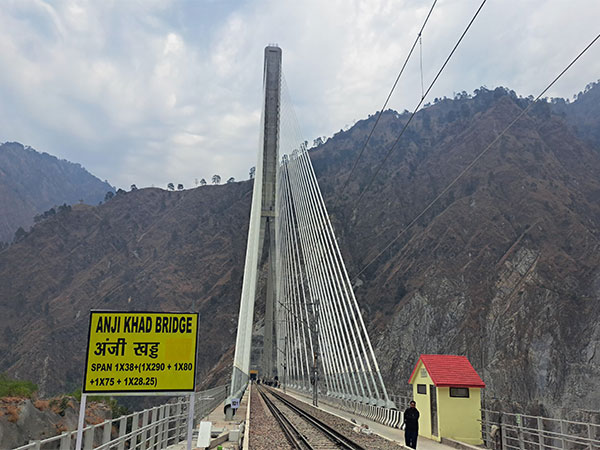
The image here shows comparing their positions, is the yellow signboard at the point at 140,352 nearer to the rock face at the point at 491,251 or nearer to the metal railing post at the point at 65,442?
the metal railing post at the point at 65,442

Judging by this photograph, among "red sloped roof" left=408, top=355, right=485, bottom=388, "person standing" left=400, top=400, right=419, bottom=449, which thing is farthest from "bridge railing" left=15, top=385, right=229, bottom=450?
"red sloped roof" left=408, top=355, right=485, bottom=388

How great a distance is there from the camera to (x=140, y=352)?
574cm

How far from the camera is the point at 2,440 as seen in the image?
13.7 meters

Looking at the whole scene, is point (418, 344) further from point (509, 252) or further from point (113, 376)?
point (113, 376)

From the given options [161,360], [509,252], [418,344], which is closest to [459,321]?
[418,344]

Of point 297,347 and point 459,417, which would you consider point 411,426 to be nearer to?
point 459,417

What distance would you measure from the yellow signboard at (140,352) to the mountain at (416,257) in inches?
1517

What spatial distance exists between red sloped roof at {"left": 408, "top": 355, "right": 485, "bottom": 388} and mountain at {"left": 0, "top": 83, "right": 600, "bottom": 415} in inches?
1151

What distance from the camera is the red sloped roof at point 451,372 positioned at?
12.5 metres

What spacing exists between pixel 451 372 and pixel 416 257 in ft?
182

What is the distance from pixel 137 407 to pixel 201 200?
183ft

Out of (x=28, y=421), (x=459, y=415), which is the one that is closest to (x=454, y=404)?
(x=459, y=415)

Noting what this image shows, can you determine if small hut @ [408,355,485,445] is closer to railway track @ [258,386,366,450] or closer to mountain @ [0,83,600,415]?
railway track @ [258,386,366,450]

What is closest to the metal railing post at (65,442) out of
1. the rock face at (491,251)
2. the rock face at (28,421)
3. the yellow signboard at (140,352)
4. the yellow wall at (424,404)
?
the yellow signboard at (140,352)
